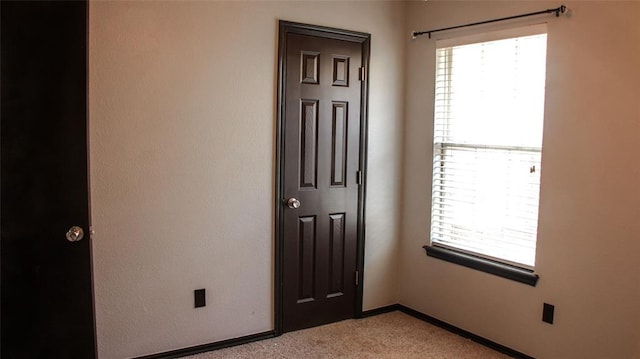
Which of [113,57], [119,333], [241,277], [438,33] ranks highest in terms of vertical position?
[438,33]

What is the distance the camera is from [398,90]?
379 centimetres

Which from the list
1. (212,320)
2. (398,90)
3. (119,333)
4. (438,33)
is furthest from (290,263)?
(438,33)

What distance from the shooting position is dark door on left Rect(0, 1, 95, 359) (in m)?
2.02

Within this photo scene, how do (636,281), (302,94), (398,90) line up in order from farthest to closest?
(398,90), (302,94), (636,281)

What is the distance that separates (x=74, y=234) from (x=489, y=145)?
7.87 ft

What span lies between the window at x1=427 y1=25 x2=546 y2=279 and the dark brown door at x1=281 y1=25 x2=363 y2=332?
0.60 metres

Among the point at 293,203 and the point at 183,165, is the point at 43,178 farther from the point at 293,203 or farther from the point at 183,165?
the point at 293,203

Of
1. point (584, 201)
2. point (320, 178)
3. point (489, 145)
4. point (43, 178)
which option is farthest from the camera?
point (320, 178)

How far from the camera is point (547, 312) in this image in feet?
9.76

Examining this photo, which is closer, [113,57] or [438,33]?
[113,57]

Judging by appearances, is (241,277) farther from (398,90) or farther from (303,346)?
(398,90)

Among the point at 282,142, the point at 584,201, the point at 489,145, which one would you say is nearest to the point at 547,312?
the point at 584,201

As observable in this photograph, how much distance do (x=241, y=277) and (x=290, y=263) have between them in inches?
13.7

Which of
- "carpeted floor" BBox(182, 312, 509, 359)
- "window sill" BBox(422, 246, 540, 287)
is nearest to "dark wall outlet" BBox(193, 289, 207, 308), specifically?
"carpeted floor" BBox(182, 312, 509, 359)
